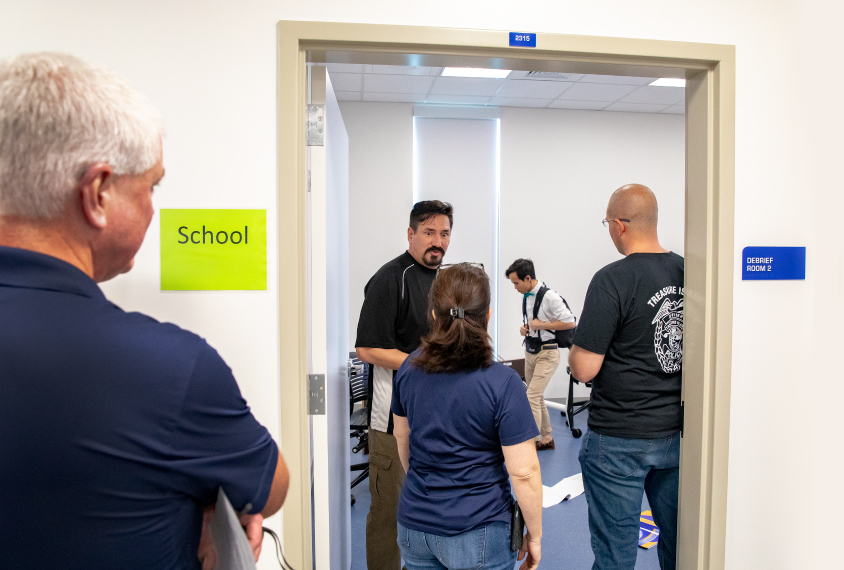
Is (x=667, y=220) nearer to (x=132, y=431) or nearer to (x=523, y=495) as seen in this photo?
(x=523, y=495)

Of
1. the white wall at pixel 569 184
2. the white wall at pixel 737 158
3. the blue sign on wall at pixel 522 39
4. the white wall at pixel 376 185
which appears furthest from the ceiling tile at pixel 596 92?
the blue sign on wall at pixel 522 39

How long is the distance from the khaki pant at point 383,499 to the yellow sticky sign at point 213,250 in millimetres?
1016

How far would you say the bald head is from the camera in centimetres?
175

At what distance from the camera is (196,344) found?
0.60m

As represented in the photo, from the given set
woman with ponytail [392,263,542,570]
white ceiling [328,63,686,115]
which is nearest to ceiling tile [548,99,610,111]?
white ceiling [328,63,686,115]

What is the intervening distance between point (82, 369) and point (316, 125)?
105cm

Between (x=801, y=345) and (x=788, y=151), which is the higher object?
(x=788, y=151)

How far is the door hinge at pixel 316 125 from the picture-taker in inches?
56.1

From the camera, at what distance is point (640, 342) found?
1.69 m

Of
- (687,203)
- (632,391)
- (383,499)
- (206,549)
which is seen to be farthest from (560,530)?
(206,549)

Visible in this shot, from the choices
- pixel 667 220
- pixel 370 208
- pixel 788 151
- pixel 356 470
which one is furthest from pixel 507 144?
pixel 788 151

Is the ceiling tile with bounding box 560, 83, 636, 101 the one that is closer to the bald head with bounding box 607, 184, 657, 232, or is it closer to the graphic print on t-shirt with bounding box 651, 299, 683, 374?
the bald head with bounding box 607, 184, 657, 232

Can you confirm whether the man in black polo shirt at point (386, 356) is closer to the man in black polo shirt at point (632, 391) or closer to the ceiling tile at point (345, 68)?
the man in black polo shirt at point (632, 391)

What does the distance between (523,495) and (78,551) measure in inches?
41.8
